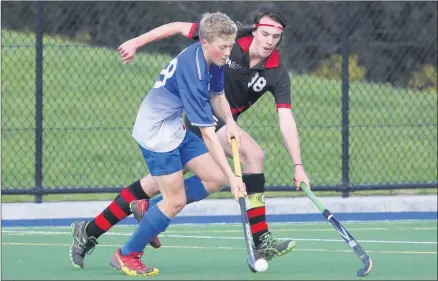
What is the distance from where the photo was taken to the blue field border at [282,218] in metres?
11.9

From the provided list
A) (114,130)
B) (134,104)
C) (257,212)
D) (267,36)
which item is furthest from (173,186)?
(134,104)

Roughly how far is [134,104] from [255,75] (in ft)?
26.2

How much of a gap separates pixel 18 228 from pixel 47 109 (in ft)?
13.1

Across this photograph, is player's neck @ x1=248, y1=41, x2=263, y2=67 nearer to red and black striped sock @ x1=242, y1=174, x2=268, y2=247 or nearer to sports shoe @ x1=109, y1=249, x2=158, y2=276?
red and black striped sock @ x1=242, y1=174, x2=268, y2=247

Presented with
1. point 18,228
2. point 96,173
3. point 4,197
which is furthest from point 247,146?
point 96,173

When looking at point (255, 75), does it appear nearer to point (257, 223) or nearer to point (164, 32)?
point (164, 32)

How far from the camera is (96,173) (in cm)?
1477

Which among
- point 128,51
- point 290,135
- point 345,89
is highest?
point 128,51

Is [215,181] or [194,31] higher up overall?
[194,31]

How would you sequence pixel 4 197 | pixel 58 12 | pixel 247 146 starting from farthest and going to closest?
1. pixel 58 12
2. pixel 4 197
3. pixel 247 146

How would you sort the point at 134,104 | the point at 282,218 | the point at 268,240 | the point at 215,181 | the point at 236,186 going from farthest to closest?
the point at 134,104
the point at 282,218
the point at 268,240
the point at 215,181
the point at 236,186

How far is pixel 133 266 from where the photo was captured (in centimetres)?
854

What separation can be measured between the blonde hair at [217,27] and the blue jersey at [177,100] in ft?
0.74

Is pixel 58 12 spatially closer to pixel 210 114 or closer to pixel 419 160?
pixel 419 160
